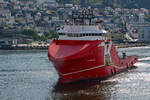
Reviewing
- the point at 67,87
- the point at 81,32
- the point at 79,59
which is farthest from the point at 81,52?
the point at 81,32

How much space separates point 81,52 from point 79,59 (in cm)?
84

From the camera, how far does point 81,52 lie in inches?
2303

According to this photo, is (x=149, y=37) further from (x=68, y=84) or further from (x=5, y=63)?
(x=68, y=84)

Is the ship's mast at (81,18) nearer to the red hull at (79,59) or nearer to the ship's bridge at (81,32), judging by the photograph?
the ship's bridge at (81,32)

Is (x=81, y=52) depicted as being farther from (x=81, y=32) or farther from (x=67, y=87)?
(x=81, y=32)

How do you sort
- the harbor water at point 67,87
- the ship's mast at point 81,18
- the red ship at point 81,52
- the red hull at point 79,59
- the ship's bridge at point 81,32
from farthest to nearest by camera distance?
the ship's mast at point 81,18, the ship's bridge at point 81,32, the red ship at point 81,52, the red hull at point 79,59, the harbor water at point 67,87

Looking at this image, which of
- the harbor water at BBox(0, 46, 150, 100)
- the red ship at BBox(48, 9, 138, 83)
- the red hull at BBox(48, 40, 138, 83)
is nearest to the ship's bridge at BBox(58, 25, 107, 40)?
the red ship at BBox(48, 9, 138, 83)

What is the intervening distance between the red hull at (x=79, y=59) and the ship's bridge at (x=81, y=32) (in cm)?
115

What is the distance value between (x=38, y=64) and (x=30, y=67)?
503cm

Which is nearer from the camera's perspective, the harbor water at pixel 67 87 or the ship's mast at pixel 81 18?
the harbor water at pixel 67 87

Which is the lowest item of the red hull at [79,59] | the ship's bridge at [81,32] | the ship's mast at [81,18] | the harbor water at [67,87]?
the harbor water at [67,87]

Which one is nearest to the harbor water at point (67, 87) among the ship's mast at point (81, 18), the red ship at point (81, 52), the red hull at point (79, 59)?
the red hull at point (79, 59)

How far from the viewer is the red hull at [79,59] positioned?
57.9 meters

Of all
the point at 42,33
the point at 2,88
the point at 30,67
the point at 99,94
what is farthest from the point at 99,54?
the point at 42,33
